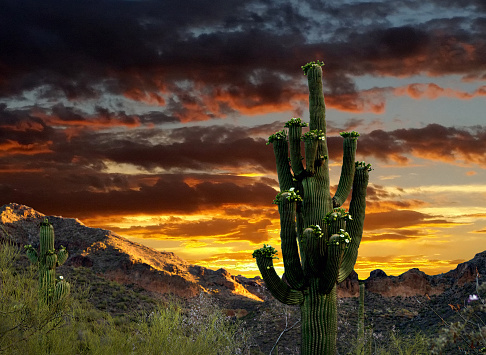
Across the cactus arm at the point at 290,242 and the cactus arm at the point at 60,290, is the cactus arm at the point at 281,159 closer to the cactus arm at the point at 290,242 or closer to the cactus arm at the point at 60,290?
the cactus arm at the point at 290,242

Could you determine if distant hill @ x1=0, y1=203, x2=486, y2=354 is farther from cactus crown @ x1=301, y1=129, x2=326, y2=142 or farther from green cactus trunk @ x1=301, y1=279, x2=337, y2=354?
cactus crown @ x1=301, y1=129, x2=326, y2=142

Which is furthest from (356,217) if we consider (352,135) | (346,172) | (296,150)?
(296,150)

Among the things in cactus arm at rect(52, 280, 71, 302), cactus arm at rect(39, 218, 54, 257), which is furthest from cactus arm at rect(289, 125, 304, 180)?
cactus arm at rect(39, 218, 54, 257)

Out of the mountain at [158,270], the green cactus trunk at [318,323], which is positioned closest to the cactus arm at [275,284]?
the green cactus trunk at [318,323]

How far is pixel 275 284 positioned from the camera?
40.9ft

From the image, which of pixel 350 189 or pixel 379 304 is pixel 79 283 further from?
pixel 350 189

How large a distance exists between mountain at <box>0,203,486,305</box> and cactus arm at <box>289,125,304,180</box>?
21384mm

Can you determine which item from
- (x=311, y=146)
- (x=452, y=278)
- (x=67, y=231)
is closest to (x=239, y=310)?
(x=452, y=278)

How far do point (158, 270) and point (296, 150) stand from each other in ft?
94.2

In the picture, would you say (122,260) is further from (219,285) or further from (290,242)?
(290,242)

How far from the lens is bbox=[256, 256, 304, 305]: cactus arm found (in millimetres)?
12461

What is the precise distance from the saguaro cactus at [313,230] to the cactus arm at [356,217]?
3 cm

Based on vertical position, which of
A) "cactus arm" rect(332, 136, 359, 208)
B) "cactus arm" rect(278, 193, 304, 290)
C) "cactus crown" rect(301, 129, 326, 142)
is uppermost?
"cactus crown" rect(301, 129, 326, 142)

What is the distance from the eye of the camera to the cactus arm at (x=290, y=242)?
1239 cm
